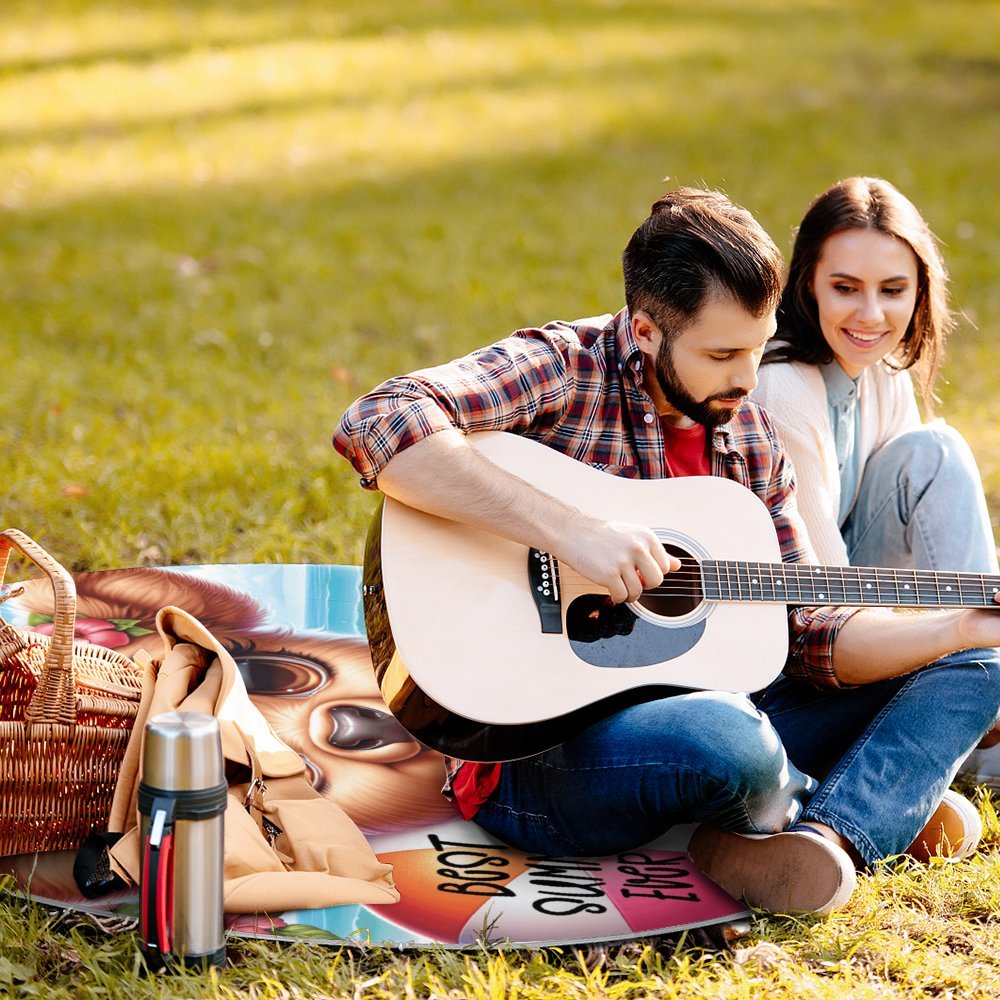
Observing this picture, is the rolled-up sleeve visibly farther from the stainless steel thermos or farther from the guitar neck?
the stainless steel thermos

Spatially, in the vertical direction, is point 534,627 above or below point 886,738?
above

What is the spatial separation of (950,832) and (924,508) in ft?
2.83

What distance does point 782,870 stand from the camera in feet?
8.66

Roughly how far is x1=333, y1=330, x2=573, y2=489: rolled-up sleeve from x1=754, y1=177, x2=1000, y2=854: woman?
2.44 feet

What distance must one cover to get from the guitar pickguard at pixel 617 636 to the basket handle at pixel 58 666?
0.96m

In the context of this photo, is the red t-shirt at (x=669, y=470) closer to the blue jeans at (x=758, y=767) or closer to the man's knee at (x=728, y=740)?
the blue jeans at (x=758, y=767)

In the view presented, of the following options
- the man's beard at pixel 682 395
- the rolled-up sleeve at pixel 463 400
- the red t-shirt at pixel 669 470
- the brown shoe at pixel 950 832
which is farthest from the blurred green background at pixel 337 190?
the brown shoe at pixel 950 832

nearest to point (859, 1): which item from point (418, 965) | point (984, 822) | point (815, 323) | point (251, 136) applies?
point (251, 136)

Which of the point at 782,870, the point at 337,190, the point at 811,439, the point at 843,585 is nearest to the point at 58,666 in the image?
the point at 782,870

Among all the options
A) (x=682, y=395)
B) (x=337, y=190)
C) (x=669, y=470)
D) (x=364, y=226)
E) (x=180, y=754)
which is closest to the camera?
(x=180, y=754)

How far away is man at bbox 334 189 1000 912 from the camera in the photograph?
8.59 ft

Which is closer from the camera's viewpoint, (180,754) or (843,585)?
(180,754)

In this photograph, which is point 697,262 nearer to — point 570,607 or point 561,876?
point 570,607

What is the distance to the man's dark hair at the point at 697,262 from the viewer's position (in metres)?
2.73
